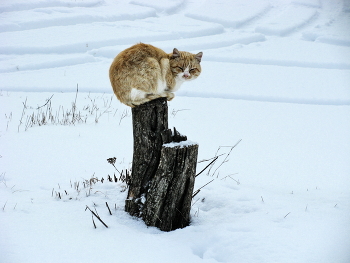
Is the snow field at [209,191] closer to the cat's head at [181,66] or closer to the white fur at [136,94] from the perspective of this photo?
the white fur at [136,94]

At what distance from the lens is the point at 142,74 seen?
3.29 metres

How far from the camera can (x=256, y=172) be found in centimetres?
487

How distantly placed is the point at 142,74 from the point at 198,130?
10.6ft

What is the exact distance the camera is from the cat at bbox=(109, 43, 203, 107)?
3.23m

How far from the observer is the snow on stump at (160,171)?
2949 millimetres

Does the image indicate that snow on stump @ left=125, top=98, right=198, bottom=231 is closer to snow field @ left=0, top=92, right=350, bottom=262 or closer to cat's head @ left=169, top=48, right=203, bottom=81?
snow field @ left=0, top=92, right=350, bottom=262

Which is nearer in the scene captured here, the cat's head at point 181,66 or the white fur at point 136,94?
the white fur at point 136,94

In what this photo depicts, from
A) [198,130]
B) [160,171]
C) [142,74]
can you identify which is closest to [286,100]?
[198,130]

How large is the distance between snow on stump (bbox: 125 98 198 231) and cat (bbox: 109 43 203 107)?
156 mm

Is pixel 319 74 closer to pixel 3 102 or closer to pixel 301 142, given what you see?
pixel 301 142

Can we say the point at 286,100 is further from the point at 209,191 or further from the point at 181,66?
the point at 181,66

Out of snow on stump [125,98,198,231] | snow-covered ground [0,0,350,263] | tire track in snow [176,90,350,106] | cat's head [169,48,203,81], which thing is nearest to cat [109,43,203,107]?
cat's head [169,48,203,81]

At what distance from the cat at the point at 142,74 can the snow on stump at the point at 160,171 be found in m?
0.16

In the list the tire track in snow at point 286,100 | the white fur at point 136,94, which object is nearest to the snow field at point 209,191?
the tire track in snow at point 286,100
